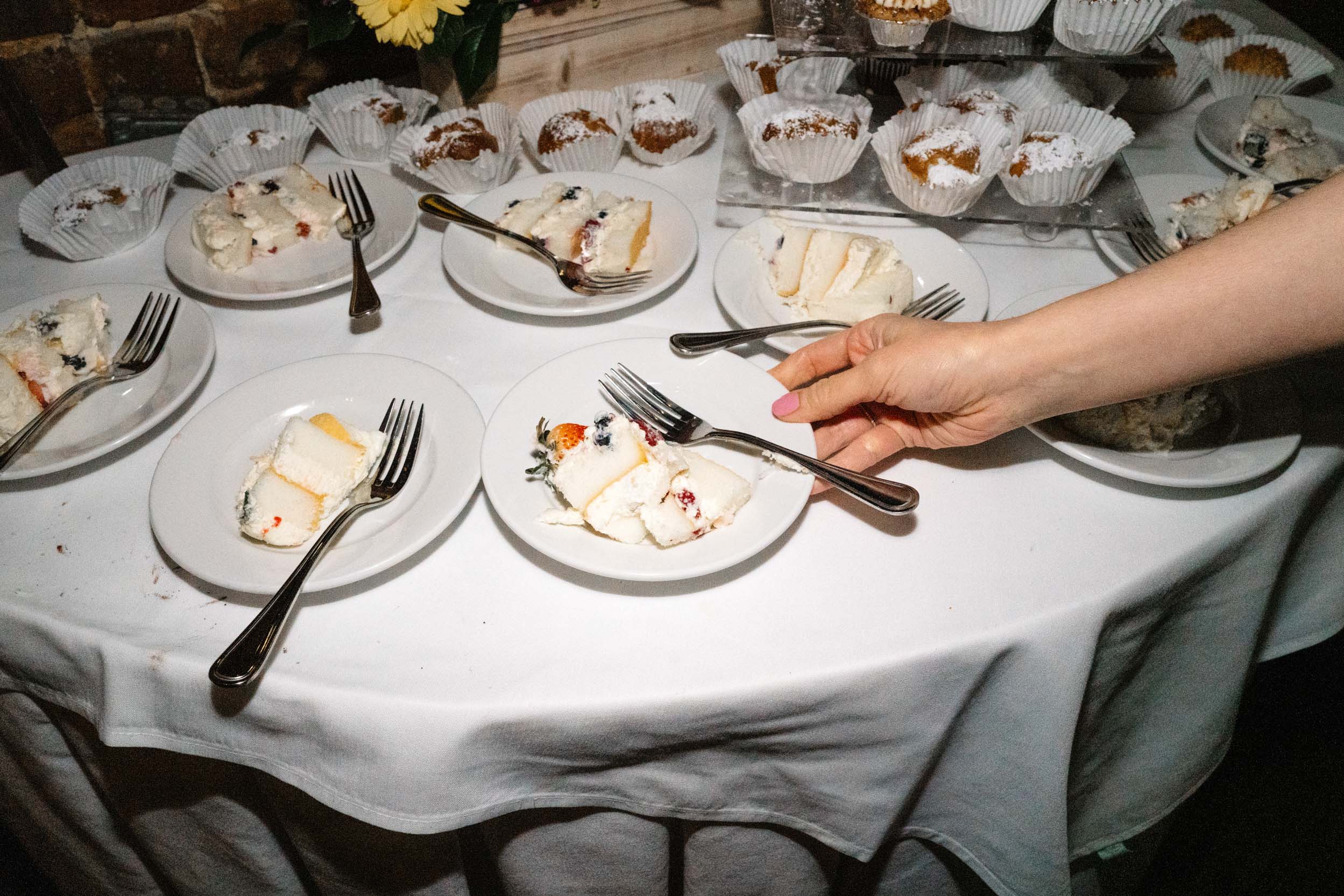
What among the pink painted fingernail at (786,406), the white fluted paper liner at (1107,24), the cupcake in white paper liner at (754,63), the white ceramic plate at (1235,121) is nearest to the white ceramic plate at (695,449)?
the pink painted fingernail at (786,406)

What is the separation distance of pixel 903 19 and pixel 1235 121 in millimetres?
955

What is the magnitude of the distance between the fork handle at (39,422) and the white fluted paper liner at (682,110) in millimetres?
1289

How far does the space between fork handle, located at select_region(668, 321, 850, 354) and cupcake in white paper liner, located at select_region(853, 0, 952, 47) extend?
2.44 feet

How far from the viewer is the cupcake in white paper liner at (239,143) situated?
1991 millimetres

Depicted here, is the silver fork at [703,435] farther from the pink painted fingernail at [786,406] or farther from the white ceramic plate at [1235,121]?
the white ceramic plate at [1235,121]

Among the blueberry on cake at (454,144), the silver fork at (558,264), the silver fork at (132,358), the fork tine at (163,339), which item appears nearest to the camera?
the silver fork at (132,358)

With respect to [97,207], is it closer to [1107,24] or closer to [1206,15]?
[1107,24]

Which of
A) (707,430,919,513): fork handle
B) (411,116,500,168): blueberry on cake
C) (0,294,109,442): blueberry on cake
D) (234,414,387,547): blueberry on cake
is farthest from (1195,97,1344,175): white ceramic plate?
(0,294,109,442): blueberry on cake

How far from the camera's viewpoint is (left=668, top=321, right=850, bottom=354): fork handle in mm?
1438

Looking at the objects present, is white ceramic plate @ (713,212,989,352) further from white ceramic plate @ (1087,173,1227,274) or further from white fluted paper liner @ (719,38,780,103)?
white fluted paper liner @ (719,38,780,103)

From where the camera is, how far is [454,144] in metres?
1.90

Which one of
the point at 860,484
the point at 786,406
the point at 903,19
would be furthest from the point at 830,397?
the point at 903,19

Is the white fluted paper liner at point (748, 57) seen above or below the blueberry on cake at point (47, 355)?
above

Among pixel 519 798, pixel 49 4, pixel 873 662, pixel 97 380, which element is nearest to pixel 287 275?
pixel 97 380
